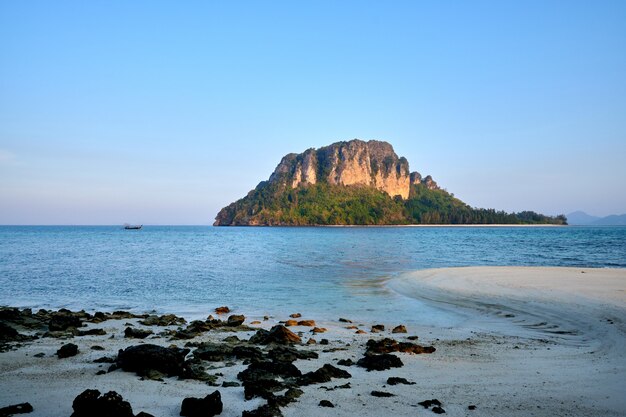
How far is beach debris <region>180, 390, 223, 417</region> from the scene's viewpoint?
7.18 metres

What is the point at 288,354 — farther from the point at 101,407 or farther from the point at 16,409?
the point at 16,409

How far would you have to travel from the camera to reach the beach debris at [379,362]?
33.4ft

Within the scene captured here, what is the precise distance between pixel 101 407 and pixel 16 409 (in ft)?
6.59

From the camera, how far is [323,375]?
9.23m

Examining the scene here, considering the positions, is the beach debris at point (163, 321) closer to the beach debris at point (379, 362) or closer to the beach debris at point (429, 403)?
the beach debris at point (379, 362)

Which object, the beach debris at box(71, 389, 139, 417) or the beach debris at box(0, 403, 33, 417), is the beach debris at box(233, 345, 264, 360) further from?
the beach debris at box(0, 403, 33, 417)

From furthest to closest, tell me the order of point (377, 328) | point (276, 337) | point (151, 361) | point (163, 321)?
point (163, 321) → point (377, 328) → point (276, 337) → point (151, 361)

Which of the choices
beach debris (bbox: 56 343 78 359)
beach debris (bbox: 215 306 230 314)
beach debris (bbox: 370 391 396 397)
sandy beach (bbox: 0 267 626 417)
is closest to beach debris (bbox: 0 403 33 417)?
sandy beach (bbox: 0 267 626 417)

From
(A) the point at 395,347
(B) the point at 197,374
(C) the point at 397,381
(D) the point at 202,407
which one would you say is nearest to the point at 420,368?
(C) the point at 397,381

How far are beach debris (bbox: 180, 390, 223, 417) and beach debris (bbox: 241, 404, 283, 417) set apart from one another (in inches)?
18.8

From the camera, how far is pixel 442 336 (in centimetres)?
1450

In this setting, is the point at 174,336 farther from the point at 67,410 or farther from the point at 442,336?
the point at 442,336

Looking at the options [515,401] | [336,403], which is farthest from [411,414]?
[515,401]

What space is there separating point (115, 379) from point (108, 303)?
49.1 ft
